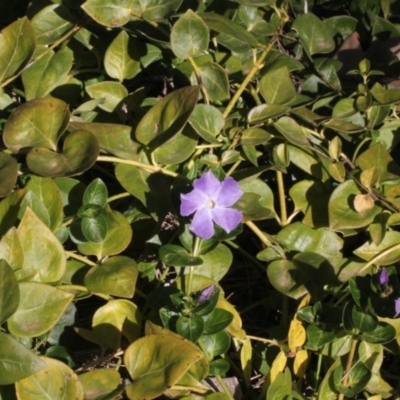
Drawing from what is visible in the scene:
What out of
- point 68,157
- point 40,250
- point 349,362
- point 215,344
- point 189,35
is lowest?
point 349,362

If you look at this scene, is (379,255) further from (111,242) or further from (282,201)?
(111,242)

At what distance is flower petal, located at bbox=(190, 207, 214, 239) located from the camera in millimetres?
1291

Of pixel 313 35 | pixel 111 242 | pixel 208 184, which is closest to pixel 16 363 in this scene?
pixel 111 242

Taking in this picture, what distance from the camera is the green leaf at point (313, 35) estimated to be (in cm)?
168

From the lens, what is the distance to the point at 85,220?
1.34 metres

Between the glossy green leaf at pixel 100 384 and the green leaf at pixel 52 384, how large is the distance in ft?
0.14

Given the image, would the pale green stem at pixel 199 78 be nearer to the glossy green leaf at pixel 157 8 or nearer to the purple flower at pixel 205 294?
the glossy green leaf at pixel 157 8

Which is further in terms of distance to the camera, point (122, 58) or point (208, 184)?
point (122, 58)

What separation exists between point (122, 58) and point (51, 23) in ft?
0.55

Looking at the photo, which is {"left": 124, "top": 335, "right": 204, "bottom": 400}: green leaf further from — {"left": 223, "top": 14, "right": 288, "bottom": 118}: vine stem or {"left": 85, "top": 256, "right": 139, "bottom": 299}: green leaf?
{"left": 223, "top": 14, "right": 288, "bottom": 118}: vine stem

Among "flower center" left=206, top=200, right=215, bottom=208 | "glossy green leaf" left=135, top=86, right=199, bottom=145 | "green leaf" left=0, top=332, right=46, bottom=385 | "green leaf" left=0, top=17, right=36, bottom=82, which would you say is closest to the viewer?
"green leaf" left=0, top=332, right=46, bottom=385

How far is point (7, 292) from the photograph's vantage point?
3.79 ft

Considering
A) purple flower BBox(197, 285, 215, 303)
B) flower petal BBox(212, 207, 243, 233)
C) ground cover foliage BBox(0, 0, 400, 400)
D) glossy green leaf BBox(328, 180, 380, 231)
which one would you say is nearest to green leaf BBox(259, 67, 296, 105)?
ground cover foliage BBox(0, 0, 400, 400)

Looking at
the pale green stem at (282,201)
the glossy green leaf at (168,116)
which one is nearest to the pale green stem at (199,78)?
the glossy green leaf at (168,116)
